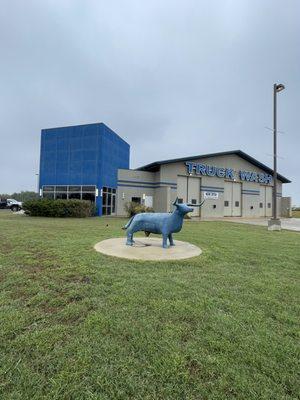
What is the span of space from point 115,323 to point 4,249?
5.49 meters

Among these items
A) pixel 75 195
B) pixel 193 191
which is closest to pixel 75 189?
pixel 75 195

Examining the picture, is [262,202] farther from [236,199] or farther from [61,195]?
[61,195]

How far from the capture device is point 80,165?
2503 cm

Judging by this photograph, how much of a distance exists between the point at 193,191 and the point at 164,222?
22.4 meters

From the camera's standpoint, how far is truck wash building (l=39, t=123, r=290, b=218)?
24828 millimetres

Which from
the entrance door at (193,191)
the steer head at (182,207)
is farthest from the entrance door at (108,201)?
the steer head at (182,207)

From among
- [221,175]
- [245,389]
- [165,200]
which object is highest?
[221,175]

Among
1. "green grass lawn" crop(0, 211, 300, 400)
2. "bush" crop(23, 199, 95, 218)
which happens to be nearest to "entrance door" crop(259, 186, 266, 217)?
"bush" crop(23, 199, 95, 218)

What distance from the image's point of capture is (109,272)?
5.05 m

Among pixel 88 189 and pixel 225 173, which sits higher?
pixel 225 173

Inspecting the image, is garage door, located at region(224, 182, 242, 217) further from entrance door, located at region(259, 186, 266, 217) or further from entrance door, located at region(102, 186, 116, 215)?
entrance door, located at region(102, 186, 116, 215)

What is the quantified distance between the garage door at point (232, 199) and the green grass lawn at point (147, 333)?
27347mm

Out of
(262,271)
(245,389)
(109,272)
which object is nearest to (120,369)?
(245,389)

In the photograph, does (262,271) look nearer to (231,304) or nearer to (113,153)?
(231,304)
